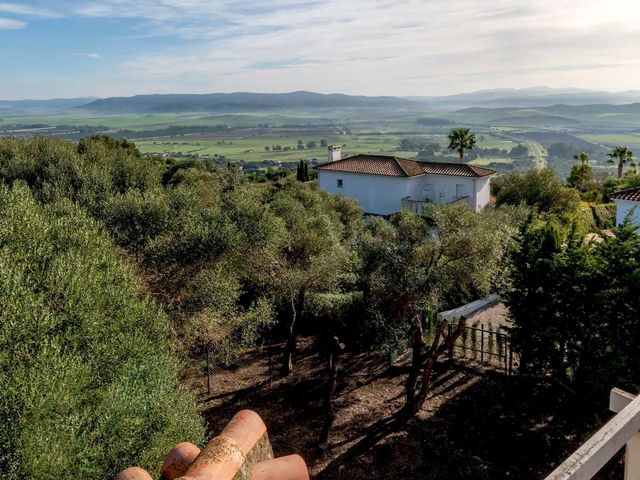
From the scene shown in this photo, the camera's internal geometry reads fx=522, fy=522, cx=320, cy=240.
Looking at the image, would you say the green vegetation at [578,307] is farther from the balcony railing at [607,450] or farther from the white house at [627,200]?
the white house at [627,200]

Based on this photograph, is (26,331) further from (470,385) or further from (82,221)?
(470,385)

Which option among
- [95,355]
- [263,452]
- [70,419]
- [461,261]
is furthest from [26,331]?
[461,261]

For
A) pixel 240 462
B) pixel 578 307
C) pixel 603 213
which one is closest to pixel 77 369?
pixel 240 462

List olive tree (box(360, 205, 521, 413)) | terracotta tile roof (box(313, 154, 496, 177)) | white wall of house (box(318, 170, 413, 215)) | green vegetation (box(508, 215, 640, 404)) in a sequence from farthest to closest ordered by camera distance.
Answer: white wall of house (box(318, 170, 413, 215)) < terracotta tile roof (box(313, 154, 496, 177)) < olive tree (box(360, 205, 521, 413)) < green vegetation (box(508, 215, 640, 404))

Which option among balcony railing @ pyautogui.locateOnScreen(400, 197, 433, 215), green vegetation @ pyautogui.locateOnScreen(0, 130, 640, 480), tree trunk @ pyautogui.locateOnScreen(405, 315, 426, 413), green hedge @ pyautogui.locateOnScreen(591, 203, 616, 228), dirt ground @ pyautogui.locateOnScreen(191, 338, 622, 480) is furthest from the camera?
balcony railing @ pyautogui.locateOnScreen(400, 197, 433, 215)

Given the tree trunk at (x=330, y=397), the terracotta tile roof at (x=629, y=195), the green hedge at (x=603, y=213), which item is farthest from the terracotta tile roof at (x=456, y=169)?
the tree trunk at (x=330, y=397)

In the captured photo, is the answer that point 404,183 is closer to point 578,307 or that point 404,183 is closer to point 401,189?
point 401,189

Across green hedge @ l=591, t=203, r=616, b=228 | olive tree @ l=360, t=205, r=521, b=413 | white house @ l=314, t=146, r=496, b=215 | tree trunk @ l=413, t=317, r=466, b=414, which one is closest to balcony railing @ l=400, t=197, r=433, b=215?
white house @ l=314, t=146, r=496, b=215

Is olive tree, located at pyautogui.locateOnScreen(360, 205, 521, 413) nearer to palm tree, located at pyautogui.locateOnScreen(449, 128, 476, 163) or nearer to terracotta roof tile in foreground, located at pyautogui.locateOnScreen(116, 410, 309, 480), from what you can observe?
terracotta roof tile in foreground, located at pyautogui.locateOnScreen(116, 410, 309, 480)
